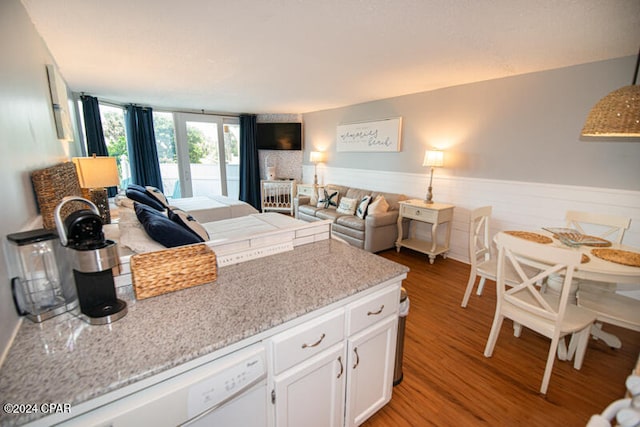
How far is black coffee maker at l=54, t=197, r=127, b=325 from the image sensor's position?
3.00 ft

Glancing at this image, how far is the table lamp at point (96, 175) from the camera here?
97.5 inches

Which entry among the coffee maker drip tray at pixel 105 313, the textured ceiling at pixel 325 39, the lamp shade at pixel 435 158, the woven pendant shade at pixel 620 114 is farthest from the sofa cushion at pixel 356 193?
the coffee maker drip tray at pixel 105 313

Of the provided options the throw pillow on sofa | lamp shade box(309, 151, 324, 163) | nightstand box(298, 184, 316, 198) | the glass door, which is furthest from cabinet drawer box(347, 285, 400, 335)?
the glass door

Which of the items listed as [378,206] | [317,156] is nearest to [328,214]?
[378,206]

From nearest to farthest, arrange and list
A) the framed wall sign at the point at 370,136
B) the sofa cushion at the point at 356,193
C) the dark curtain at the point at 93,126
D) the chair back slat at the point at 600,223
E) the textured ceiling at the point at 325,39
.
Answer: the textured ceiling at the point at 325,39 → the chair back slat at the point at 600,223 → the dark curtain at the point at 93,126 → the framed wall sign at the point at 370,136 → the sofa cushion at the point at 356,193

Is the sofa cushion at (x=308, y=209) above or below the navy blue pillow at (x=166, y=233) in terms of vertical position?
below

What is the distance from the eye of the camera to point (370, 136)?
4.86m

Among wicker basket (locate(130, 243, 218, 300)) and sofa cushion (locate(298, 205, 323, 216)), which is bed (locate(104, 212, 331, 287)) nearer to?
wicker basket (locate(130, 243, 218, 300))

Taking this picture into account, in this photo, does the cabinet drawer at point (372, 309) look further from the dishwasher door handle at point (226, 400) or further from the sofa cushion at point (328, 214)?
the sofa cushion at point (328, 214)

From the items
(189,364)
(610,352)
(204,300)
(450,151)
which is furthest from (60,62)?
(610,352)

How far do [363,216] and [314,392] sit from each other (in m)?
3.15

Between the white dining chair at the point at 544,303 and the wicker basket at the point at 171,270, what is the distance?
1.92 metres

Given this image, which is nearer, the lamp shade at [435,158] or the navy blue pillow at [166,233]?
the navy blue pillow at [166,233]

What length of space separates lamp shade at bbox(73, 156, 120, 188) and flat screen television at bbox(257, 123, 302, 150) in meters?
4.23
